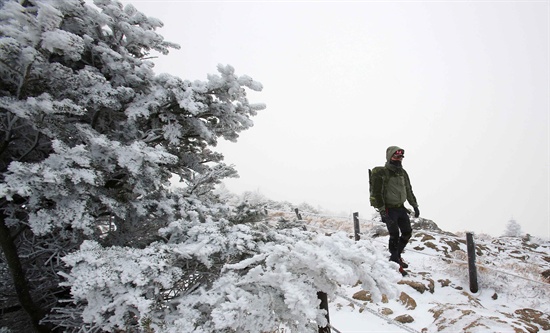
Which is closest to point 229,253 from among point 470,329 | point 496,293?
point 470,329

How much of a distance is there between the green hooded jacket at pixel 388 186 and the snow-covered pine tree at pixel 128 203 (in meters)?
3.33

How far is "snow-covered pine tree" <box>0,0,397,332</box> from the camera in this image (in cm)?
180

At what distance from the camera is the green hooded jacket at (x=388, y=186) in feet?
18.2

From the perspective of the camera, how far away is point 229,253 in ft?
7.54

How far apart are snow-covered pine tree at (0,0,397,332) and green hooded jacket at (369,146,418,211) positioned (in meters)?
3.33

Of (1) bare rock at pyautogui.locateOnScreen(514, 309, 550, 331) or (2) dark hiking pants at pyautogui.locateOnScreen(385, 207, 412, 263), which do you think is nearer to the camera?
(1) bare rock at pyautogui.locateOnScreen(514, 309, 550, 331)

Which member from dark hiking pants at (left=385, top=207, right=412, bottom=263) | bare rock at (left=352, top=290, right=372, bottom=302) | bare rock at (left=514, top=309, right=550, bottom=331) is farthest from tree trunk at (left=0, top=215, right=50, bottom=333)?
bare rock at (left=514, top=309, right=550, bottom=331)

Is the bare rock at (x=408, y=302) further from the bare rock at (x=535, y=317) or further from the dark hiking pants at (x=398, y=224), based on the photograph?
the bare rock at (x=535, y=317)

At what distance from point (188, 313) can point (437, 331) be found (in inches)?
155

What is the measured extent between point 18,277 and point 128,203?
42.8 inches

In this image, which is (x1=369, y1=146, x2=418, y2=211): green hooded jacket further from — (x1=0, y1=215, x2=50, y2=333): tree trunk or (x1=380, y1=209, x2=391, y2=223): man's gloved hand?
(x1=0, y1=215, x2=50, y2=333): tree trunk

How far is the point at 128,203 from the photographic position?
2768mm

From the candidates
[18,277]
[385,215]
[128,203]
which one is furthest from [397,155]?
[18,277]

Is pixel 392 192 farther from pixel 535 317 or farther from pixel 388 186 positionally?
pixel 535 317
